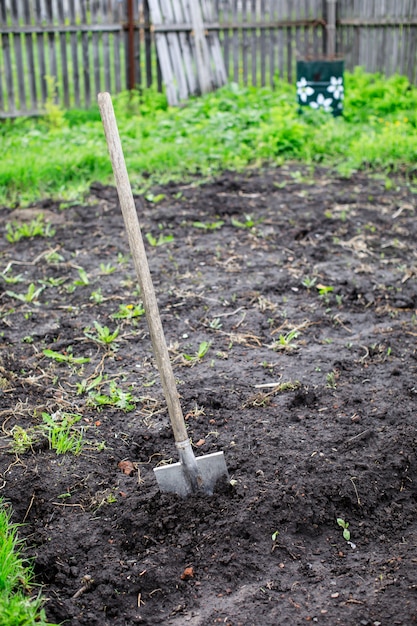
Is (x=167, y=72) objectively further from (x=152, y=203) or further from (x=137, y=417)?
(x=137, y=417)

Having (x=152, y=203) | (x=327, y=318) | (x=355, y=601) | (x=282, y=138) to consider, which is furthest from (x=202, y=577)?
(x=282, y=138)

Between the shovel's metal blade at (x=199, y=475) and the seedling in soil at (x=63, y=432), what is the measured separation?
1.61 ft

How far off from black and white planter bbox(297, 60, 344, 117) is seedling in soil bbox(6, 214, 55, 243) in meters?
4.48

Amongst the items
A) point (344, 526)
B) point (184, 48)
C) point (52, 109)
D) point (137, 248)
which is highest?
point (184, 48)

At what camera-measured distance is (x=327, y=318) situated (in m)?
4.09

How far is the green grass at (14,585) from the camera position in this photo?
80.1 inches

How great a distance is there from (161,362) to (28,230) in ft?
10.5

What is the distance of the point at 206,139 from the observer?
24.9 feet

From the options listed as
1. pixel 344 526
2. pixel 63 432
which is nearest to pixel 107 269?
pixel 63 432

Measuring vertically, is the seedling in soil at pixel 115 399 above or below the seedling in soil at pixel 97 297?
below

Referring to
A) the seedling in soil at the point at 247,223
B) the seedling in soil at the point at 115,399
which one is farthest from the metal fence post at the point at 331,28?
the seedling in soil at the point at 115,399

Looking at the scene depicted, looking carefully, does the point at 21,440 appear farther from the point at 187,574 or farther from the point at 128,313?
the point at 128,313

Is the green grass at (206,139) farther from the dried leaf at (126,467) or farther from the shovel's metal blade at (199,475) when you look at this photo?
the shovel's metal blade at (199,475)

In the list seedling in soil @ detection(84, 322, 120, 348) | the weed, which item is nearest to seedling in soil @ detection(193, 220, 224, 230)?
seedling in soil @ detection(84, 322, 120, 348)
